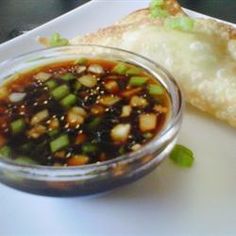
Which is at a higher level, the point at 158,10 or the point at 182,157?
the point at 158,10

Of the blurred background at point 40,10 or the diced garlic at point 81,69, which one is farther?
the blurred background at point 40,10

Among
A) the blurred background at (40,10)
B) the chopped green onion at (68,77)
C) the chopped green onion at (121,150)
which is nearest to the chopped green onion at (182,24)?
the chopped green onion at (68,77)

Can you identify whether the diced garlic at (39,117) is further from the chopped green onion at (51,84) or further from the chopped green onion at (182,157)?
the chopped green onion at (182,157)

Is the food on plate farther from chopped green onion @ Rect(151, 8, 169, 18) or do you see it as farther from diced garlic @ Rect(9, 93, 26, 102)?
diced garlic @ Rect(9, 93, 26, 102)

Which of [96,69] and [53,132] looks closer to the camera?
[53,132]

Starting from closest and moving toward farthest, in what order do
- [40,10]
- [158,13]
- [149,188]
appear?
[149,188] < [158,13] < [40,10]

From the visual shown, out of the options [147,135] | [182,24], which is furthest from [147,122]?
[182,24]

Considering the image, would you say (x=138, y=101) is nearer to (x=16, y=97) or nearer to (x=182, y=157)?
(x=182, y=157)
